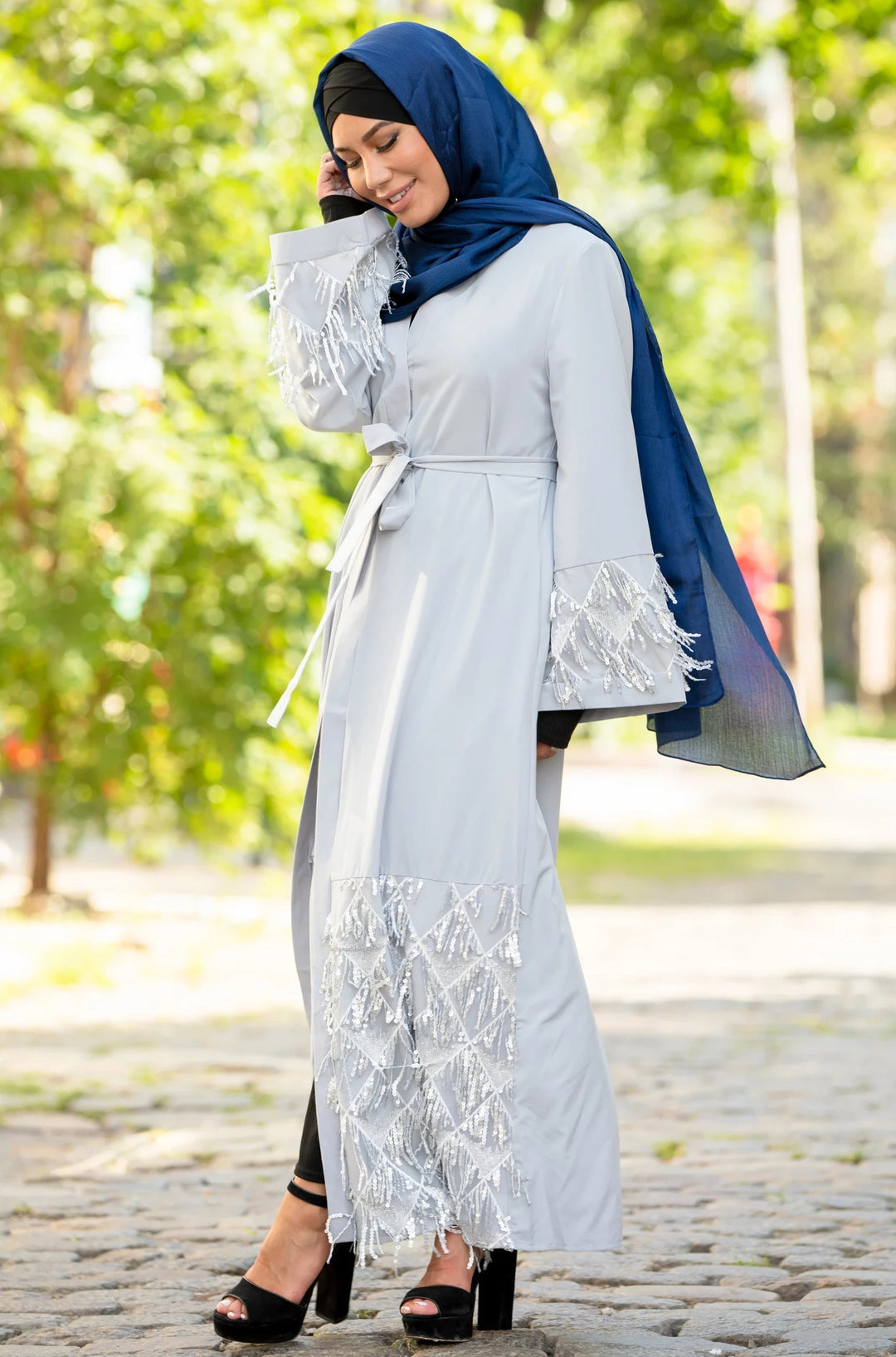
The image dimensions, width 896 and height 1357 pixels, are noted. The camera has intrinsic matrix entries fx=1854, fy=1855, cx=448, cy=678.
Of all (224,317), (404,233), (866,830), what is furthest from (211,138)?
(866,830)

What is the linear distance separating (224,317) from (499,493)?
5705 millimetres

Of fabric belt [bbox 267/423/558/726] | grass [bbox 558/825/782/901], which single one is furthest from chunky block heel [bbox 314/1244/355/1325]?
grass [bbox 558/825/782/901]

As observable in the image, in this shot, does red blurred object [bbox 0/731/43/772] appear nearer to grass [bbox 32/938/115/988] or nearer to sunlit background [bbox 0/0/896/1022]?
sunlit background [bbox 0/0/896/1022]

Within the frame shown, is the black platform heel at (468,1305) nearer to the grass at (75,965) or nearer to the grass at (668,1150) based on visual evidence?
the grass at (668,1150)

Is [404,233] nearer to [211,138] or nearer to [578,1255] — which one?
[578,1255]

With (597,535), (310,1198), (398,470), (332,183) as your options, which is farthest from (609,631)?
(310,1198)

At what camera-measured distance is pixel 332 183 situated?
3121 millimetres

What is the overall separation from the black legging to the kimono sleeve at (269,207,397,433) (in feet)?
3.67

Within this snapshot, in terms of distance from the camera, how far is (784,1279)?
3484 millimetres

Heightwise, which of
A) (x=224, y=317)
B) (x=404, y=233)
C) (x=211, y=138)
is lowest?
(x=404, y=233)

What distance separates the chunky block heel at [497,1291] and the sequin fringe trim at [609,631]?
93cm

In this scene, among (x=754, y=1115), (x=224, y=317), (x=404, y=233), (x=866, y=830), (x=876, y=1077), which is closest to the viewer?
(x=404, y=233)

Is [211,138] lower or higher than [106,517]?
higher

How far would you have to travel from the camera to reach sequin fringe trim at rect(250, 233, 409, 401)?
299cm
